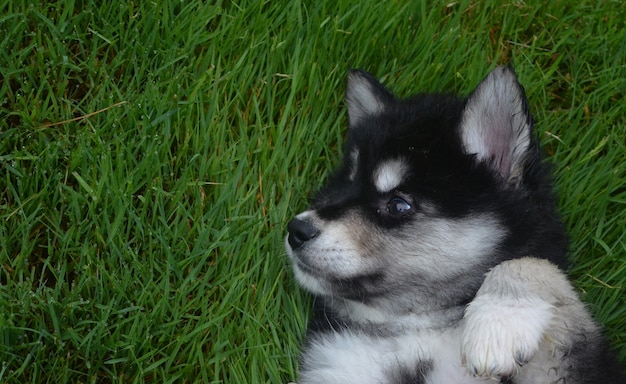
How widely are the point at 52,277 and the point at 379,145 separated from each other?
5.31 ft

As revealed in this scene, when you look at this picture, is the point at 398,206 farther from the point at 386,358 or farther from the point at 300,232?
the point at 386,358

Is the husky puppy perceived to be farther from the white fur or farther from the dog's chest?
the white fur

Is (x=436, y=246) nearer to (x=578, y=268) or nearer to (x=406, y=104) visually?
(x=406, y=104)

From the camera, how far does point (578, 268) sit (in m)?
4.24

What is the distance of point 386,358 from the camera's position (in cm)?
344

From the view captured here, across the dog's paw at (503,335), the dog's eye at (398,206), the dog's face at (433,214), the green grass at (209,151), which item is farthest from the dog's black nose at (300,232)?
the dog's paw at (503,335)

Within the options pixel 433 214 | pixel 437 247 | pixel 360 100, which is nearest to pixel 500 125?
pixel 433 214

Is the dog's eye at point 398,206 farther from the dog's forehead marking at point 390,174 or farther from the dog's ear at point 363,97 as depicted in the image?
the dog's ear at point 363,97

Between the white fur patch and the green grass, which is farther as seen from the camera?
the white fur patch

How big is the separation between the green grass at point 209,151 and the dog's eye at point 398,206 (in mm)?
719

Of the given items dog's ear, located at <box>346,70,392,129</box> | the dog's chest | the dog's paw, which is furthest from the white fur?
the dog's paw

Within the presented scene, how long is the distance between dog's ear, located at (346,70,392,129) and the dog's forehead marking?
46 cm

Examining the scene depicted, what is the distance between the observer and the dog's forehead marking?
11.8 ft

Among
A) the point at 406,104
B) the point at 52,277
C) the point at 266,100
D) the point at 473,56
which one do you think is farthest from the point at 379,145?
the point at 52,277
